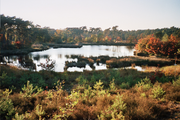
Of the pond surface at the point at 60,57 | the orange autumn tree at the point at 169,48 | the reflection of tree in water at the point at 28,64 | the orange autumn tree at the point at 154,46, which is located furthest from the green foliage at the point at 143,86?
the orange autumn tree at the point at 154,46

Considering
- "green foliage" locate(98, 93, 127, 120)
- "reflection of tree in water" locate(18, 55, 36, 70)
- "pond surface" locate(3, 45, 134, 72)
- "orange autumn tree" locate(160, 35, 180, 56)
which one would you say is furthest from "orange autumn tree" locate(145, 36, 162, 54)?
"green foliage" locate(98, 93, 127, 120)

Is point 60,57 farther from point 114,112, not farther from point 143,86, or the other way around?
point 114,112

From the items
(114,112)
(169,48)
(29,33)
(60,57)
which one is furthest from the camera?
(29,33)

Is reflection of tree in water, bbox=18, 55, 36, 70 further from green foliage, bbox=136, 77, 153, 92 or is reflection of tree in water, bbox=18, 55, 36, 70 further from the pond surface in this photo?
green foliage, bbox=136, 77, 153, 92

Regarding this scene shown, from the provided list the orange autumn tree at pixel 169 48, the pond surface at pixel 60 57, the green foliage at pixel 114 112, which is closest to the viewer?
the green foliage at pixel 114 112

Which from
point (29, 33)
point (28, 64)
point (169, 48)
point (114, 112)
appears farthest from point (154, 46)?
point (29, 33)

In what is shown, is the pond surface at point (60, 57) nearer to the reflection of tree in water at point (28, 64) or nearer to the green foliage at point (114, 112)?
the reflection of tree in water at point (28, 64)

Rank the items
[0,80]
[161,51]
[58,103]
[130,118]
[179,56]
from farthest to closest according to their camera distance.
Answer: [161,51] → [179,56] → [0,80] → [58,103] → [130,118]

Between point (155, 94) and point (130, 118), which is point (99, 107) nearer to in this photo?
point (130, 118)

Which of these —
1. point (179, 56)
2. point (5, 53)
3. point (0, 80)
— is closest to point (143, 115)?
point (0, 80)

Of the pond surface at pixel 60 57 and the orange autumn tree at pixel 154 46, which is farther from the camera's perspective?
→ the orange autumn tree at pixel 154 46

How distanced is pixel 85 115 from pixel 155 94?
3.10 metres

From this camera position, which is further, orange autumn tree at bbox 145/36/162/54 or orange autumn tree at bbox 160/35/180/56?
orange autumn tree at bbox 145/36/162/54

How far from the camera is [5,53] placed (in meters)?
39.9
